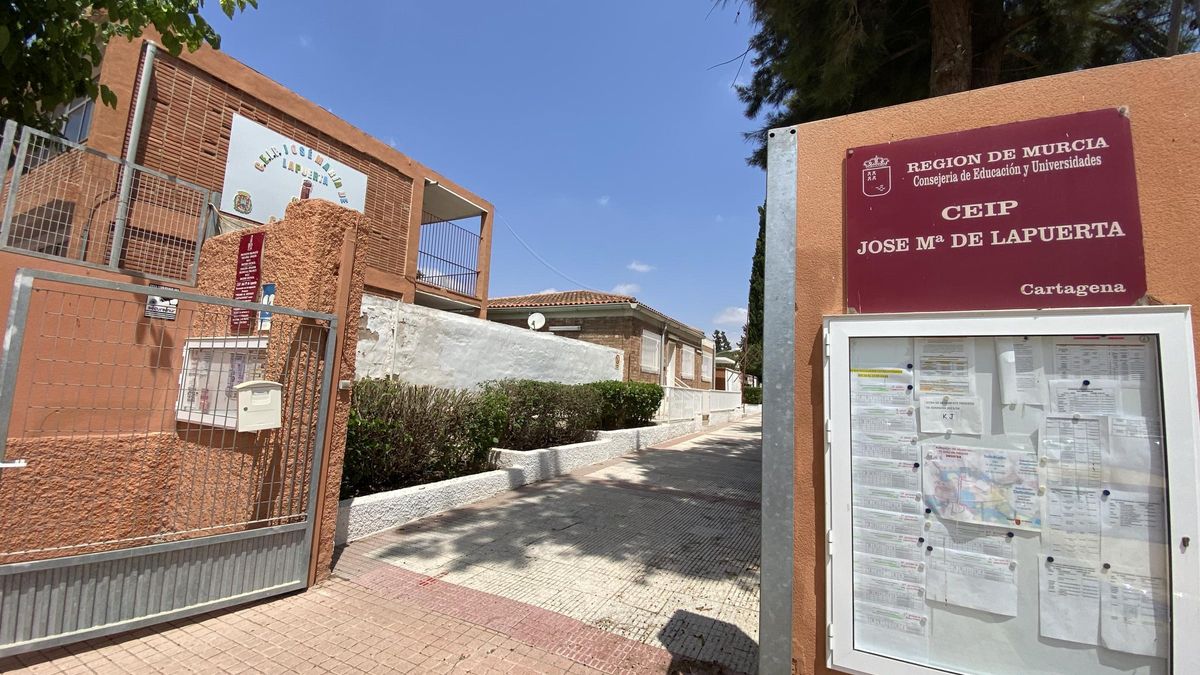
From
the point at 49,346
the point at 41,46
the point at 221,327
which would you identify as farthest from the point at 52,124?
the point at 221,327

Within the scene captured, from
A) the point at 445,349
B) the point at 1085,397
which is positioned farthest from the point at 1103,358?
the point at 445,349

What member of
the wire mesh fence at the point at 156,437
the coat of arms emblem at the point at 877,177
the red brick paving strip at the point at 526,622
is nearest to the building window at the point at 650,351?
the red brick paving strip at the point at 526,622

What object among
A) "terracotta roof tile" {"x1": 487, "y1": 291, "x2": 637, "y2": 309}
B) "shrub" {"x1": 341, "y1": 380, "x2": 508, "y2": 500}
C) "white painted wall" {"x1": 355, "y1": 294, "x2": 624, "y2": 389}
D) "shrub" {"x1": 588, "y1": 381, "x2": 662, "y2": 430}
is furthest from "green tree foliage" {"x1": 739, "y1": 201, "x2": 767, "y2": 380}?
"shrub" {"x1": 341, "y1": 380, "x2": 508, "y2": 500}

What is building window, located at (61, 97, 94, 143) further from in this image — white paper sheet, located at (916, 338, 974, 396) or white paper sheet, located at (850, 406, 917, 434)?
white paper sheet, located at (916, 338, 974, 396)

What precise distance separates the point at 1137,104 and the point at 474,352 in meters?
7.50

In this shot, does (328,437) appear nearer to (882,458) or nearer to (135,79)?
(882,458)

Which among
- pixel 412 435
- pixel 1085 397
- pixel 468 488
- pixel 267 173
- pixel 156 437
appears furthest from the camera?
pixel 267 173

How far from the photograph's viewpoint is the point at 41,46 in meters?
3.90

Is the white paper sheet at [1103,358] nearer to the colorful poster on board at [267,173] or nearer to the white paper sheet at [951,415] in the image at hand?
the white paper sheet at [951,415]

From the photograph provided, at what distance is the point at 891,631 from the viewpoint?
197 cm

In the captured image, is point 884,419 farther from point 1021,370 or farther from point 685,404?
point 685,404

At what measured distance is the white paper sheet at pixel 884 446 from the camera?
1994 mm

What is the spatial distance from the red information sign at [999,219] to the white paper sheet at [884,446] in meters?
0.52

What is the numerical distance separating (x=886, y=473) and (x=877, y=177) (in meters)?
1.27
